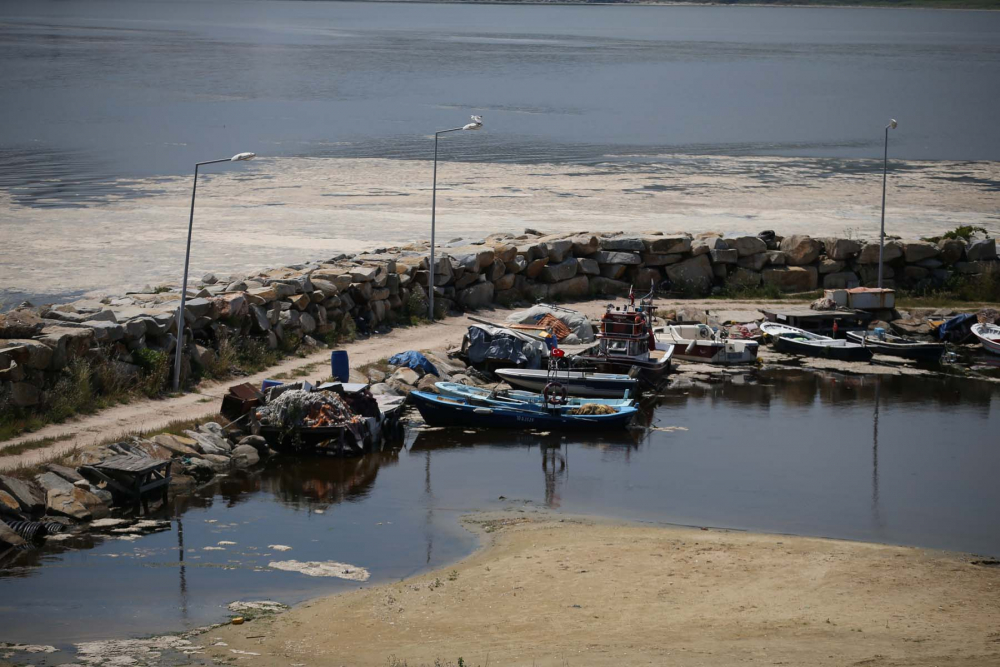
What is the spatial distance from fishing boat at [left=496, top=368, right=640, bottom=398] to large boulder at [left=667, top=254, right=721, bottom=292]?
9.96m

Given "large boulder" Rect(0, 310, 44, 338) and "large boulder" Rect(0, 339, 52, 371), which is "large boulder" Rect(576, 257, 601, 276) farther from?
"large boulder" Rect(0, 339, 52, 371)

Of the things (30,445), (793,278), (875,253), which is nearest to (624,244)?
(793,278)

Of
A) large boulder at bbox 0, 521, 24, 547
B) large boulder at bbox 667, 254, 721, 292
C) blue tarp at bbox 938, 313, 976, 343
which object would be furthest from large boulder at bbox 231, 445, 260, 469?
blue tarp at bbox 938, 313, 976, 343

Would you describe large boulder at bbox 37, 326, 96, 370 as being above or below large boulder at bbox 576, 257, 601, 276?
below

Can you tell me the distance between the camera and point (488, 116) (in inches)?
3789

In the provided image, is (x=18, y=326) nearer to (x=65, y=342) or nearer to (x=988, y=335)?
(x=65, y=342)

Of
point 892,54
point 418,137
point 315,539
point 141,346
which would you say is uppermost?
point 892,54

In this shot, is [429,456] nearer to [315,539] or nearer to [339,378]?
[339,378]

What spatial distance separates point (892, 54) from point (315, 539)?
576 ft

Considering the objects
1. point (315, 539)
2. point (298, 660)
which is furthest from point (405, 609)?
point (315, 539)

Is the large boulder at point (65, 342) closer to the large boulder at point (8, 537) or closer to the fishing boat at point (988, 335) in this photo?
the large boulder at point (8, 537)

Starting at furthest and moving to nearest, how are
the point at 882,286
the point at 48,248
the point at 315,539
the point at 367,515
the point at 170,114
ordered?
the point at 170,114
the point at 48,248
the point at 882,286
the point at 367,515
the point at 315,539

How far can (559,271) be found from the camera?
35.2m

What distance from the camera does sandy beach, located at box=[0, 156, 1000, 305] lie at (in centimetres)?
3769
